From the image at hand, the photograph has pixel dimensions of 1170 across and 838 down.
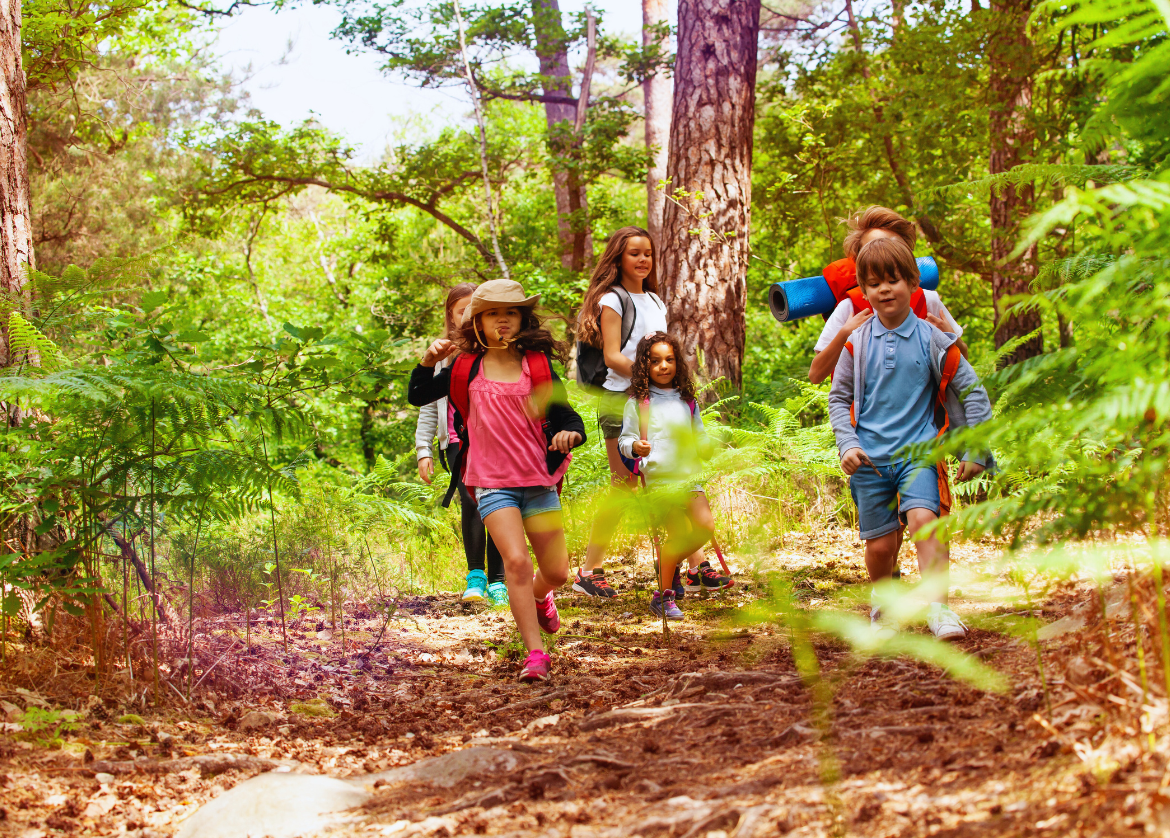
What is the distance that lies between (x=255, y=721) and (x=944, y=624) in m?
2.70

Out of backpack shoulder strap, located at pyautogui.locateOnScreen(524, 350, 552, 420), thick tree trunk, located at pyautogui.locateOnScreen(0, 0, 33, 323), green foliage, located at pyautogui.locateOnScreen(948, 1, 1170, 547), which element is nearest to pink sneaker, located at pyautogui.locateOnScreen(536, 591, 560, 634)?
backpack shoulder strap, located at pyautogui.locateOnScreen(524, 350, 552, 420)

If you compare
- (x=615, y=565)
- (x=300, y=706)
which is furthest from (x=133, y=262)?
(x=615, y=565)

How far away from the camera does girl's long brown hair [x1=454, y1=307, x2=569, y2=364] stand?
4273 millimetres

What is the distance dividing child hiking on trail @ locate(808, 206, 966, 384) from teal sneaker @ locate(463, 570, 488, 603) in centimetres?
257

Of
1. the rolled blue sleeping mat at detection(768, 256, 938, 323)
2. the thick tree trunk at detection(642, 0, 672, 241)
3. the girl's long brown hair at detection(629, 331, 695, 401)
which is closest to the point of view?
the rolled blue sleeping mat at detection(768, 256, 938, 323)

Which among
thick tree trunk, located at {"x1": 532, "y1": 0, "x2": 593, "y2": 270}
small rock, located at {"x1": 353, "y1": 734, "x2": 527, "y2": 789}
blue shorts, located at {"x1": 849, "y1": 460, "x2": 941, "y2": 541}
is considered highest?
thick tree trunk, located at {"x1": 532, "y1": 0, "x2": 593, "y2": 270}

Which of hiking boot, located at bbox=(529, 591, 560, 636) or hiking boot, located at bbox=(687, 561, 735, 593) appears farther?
hiking boot, located at bbox=(687, 561, 735, 593)

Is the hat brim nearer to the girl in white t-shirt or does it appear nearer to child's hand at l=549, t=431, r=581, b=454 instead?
child's hand at l=549, t=431, r=581, b=454

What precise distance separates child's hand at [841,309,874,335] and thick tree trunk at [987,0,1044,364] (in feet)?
11.5

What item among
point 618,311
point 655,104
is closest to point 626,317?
point 618,311

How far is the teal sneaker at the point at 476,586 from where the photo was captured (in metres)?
5.80

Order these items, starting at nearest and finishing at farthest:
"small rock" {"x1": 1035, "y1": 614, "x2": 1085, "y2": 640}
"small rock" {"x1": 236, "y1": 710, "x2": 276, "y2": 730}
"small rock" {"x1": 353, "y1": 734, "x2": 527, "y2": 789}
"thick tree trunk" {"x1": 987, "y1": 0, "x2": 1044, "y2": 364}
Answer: "small rock" {"x1": 353, "y1": 734, "x2": 527, "y2": 789} → "small rock" {"x1": 1035, "y1": 614, "x2": 1085, "y2": 640} → "small rock" {"x1": 236, "y1": 710, "x2": 276, "y2": 730} → "thick tree trunk" {"x1": 987, "y1": 0, "x2": 1044, "y2": 364}

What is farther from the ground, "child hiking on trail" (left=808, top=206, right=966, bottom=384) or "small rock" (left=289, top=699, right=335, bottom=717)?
"child hiking on trail" (left=808, top=206, right=966, bottom=384)

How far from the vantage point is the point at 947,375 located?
151 inches
